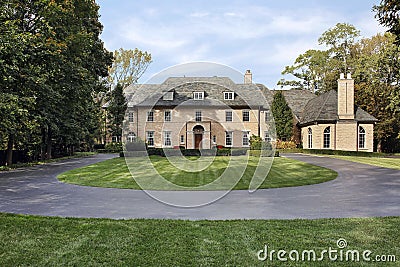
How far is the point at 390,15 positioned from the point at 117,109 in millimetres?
36885

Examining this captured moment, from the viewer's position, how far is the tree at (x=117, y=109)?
4491cm

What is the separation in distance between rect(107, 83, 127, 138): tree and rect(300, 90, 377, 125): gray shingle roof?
22385 mm

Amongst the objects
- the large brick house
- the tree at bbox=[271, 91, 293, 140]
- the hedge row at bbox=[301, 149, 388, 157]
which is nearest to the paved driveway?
the hedge row at bbox=[301, 149, 388, 157]

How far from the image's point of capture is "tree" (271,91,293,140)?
40.8 metres

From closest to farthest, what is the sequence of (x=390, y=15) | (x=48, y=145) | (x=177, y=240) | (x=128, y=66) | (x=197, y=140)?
(x=177, y=240) < (x=390, y=15) < (x=48, y=145) < (x=197, y=140) < (x=128, y=66)

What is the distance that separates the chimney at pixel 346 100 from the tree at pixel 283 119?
594 centimetres

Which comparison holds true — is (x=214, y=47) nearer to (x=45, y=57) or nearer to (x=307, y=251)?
(x=307, y=251)

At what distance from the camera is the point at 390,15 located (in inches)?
494

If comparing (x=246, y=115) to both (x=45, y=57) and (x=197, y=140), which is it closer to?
(x=197, y=140)

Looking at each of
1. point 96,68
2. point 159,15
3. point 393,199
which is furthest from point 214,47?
point 96,68

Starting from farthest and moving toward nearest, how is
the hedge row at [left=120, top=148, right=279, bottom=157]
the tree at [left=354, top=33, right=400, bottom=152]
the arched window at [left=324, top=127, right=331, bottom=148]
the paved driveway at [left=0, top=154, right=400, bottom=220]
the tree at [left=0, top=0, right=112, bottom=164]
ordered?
the tree at [left=354, top=33, right=400, bottom=152] → the arched window at [left=324, top=127, right=331, bottom=148] → the hedge row at [left=120, top=148, right=279, bottom=157] → the tree at [left=0, top=0, right=112, bottom=164] → the paved driveway at [left=0, top=154, right=400, bottom=220]

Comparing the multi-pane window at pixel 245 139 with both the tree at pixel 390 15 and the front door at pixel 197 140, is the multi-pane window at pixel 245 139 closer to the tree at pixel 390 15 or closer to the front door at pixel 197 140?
the front door at pixel 197 140

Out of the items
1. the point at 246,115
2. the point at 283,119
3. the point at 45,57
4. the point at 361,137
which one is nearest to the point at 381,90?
the point at 361,137

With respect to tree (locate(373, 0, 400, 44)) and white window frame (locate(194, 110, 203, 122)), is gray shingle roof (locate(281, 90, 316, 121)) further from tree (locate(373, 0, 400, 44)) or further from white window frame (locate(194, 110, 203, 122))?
tree (locate(373, 0, 400, 44))
